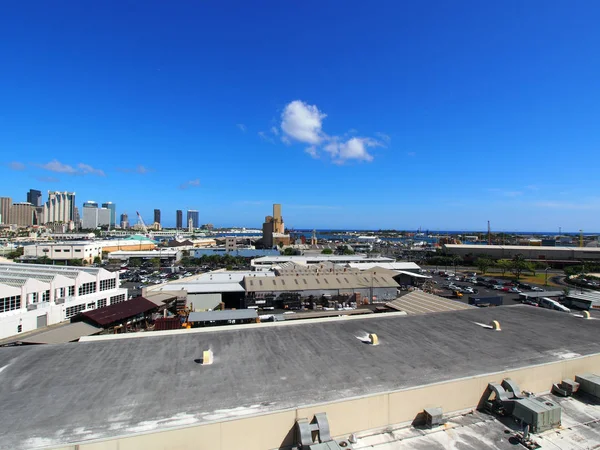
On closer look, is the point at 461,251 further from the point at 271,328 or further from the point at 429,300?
the point at 271,328

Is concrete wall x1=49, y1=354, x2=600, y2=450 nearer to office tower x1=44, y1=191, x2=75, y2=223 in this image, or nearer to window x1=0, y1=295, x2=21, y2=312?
window x1=0, y1=295, x2=21, y2=312

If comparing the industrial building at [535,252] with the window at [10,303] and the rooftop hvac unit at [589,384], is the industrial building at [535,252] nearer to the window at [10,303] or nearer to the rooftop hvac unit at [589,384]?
the rooftop hvac unit at [589,384]

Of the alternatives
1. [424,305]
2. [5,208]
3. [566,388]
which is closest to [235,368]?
[566,388]

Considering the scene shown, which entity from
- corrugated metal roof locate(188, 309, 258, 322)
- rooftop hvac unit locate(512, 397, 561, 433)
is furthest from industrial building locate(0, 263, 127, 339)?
rooftop hvac unit locate(512, 397, 561, 433)

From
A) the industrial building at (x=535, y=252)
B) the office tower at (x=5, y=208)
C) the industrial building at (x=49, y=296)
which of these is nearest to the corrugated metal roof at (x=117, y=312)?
the industrial building at (x=49, y=296)

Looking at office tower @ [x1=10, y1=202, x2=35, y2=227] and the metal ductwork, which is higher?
office tower @ [x1=10, y1=202, x2=35, y2=227]

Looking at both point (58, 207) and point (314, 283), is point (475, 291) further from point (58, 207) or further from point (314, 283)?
point (58, 207)
